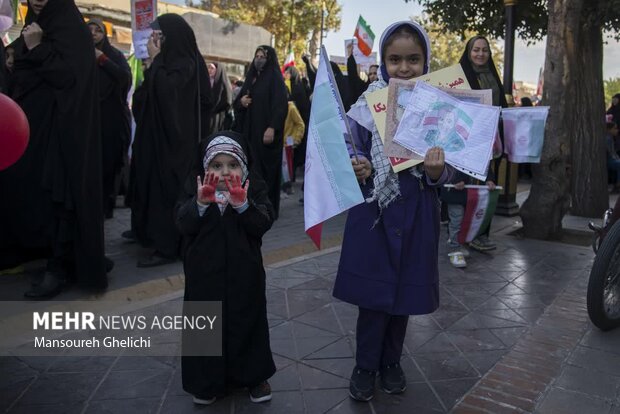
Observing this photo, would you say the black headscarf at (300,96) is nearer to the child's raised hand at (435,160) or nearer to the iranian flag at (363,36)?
the iranian flag at (363,36)

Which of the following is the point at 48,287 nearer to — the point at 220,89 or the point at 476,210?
the point at 476,210

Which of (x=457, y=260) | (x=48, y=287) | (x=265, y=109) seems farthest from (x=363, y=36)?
(x=48, y=287)

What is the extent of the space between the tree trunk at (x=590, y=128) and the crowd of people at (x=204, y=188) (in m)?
2.64

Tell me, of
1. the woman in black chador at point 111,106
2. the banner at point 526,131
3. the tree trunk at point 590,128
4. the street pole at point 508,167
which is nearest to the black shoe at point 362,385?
the woman in black chador at point 111,106

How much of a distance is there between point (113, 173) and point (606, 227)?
447 cm

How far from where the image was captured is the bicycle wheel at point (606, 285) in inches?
139

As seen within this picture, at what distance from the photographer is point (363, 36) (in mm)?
10719

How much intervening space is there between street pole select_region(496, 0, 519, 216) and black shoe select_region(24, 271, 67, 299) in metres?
6.04

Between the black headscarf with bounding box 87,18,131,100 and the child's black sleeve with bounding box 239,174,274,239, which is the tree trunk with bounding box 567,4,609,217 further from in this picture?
the child's black sleeve with bounding box 239,174,274,239

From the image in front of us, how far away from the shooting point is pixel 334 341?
3.50 m

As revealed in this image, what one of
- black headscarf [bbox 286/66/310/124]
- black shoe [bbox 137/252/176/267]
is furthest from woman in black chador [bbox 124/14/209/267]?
black headscarf [bbox 286/66/310/124]

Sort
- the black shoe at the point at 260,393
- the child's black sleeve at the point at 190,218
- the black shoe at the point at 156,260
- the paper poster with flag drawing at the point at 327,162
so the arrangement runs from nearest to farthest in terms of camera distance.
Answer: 1. the paper poster with flag drawing at the point at 327,162
2. the child's black sleeve at the point at 190,218
3. the black shoe at the point at 260,393
4. the black shoe at the point at 156,260

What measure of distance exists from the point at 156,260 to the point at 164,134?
113 cm

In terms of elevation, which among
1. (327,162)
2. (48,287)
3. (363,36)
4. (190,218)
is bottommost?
(48,287)
